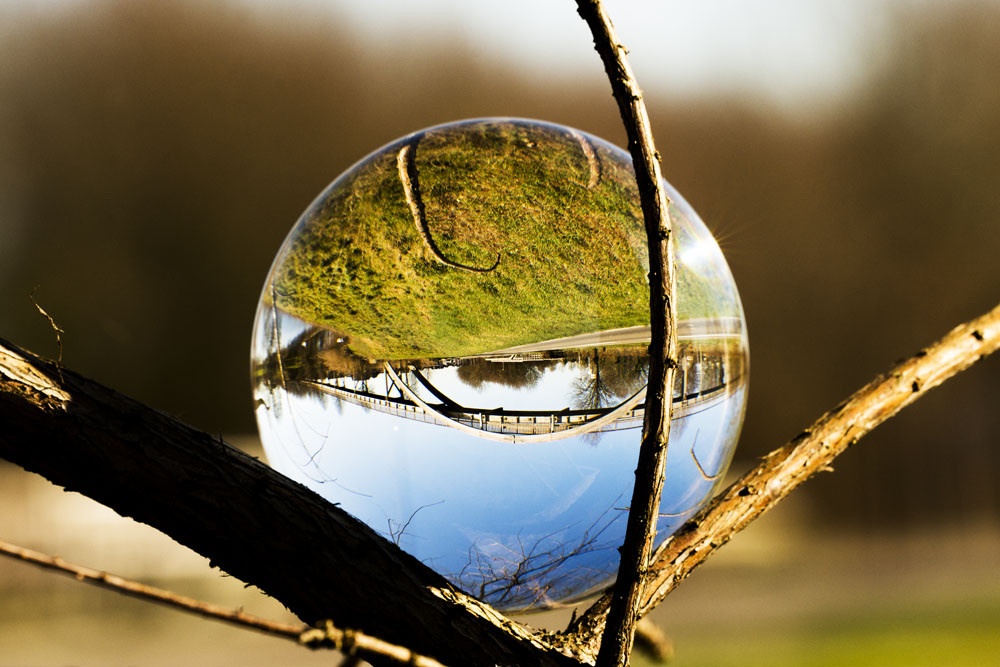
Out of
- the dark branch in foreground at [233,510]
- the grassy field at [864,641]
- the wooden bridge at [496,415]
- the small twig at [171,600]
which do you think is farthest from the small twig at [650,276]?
the grassy field at [864,641]

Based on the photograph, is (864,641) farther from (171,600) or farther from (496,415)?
(171,600)

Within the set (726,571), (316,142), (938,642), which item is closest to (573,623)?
(938,642)

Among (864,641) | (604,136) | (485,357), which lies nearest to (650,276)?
(485,357)

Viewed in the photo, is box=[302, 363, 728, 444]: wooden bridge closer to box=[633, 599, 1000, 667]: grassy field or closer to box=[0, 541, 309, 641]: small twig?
box=[0, 541, 309, 641]: small twig

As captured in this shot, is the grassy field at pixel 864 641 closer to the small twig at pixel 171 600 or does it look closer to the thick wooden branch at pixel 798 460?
the thick wooden branch at pixel 798 460

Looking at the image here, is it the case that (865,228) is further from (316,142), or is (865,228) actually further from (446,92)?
(316,142)
